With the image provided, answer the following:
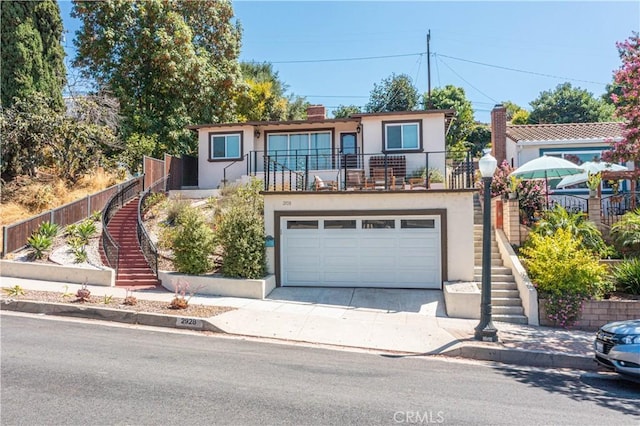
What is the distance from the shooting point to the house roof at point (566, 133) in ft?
68.0

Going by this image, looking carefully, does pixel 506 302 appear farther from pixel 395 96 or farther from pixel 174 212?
pixel 395 96

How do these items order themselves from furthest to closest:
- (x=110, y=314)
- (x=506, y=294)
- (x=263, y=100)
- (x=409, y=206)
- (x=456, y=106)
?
1. (x=456, y=106)
2. (x=263, y=100)
3. (x=409, y=206)
4. (x=506, y=294)
5. (x=110, y=314)

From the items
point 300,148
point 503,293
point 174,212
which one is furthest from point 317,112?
point 503,293

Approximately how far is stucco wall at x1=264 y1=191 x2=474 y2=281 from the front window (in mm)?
7654

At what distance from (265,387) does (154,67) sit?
25495 mm

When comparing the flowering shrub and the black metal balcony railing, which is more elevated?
the black metal balcony railing

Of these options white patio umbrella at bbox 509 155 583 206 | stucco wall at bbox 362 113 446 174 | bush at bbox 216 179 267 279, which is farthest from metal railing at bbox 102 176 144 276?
white patio umbrella at bbox 509 155 583 206

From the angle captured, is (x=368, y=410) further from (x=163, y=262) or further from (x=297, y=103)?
(x=297, y=103)

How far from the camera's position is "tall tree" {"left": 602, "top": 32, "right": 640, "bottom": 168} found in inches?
416

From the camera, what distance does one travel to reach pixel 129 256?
47.7 ft

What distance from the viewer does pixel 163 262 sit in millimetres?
14227

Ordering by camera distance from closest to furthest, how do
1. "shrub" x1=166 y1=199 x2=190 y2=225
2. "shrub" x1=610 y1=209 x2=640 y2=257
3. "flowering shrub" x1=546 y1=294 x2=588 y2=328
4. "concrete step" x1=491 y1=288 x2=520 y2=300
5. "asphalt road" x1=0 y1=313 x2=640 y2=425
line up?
"asphalt road" x1=0 y1=313 x2=640 y2=425 → "flowering shrub" x1=546 y1=294 x2=588 y2=328 → "concrete step" x1=491 y1=288 x2=520 y2=300 → "shrub" x1=610 y1=209 x2=640 y2=257 → "shrub" x1=166 y1=199 x2=190 y2=225

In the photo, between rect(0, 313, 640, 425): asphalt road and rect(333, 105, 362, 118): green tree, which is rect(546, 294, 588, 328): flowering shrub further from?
rect(333, 105, 362, 118): green tree

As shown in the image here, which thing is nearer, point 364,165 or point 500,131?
point 364,165
